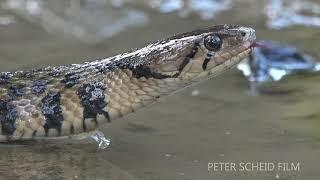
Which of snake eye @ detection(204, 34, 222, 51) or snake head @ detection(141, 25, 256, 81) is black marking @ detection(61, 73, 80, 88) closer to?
snake head @ detection(141, 25, 256, 81)

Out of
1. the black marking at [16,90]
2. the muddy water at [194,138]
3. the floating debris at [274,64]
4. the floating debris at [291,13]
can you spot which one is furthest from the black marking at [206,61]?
the floating debris at [291,13]

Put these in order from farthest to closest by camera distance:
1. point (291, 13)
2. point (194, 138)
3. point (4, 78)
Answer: point (291, 13) < point (4, 78) < point (194, 138)

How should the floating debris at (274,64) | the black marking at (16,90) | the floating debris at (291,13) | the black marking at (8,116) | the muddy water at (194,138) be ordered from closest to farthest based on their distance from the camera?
the muddy water at (194,138) → the black marking at (8,116) → the black marking at (16,90) → the floating debris at (274,64) → the floating debris at (291,13)

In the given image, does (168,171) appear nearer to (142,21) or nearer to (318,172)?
(318,172)

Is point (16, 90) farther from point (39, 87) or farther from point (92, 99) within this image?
point (92, 99)

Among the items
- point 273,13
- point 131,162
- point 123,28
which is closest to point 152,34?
point 123,28

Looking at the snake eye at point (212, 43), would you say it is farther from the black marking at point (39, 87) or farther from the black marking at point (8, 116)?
the black marking at point (8, 116)

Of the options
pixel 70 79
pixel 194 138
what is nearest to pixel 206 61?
pixel 194 138

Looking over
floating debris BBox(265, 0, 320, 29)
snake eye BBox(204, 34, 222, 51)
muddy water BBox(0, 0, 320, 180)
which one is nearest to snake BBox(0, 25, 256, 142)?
snake eye BBox(204, 34, 222, 51)
